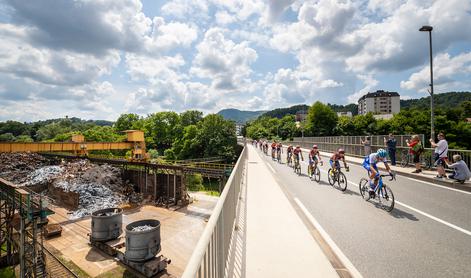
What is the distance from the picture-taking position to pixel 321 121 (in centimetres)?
7325

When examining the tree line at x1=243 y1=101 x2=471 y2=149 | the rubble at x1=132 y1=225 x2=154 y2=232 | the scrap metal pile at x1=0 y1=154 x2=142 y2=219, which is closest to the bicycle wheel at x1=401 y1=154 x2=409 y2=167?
the rubble at x1=132 y1=225 x2=154 y2=232

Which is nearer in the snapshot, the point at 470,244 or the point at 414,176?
the point at 470,244

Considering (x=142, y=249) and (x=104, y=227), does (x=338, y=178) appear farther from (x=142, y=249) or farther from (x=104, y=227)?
(x=104, y=227)

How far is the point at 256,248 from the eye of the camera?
Result: 4.81m

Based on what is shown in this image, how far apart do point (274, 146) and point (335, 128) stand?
53437 mm

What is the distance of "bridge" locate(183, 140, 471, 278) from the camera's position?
3.83 m

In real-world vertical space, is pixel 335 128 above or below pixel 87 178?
above

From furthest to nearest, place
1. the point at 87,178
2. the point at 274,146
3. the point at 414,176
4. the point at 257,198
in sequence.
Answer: the point at 87,178
the point at 274,146
the point at 414,176
the point at 257,198

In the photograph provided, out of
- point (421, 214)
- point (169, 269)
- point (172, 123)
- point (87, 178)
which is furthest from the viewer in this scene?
point (172, 123)

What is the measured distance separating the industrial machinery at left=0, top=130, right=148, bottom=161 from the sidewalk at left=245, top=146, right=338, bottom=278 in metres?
24.9

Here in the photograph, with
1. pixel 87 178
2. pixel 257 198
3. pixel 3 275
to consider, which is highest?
pixel 257 198

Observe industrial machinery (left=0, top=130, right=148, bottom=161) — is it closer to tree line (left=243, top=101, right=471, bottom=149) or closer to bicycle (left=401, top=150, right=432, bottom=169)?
bicycle (left=401, top=150, right=432, bottom=169)

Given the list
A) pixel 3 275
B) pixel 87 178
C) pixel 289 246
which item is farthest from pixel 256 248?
pixel 87 178

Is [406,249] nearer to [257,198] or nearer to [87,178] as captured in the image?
[257,198]
